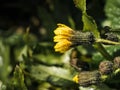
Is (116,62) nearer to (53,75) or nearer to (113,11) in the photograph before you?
(113,11)

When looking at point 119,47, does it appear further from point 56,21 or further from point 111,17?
point 56,21

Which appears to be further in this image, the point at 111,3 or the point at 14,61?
Result: the point at 14,61

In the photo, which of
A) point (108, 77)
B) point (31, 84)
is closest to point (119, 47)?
point (108, 77)

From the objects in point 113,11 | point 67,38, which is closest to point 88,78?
point 67,38

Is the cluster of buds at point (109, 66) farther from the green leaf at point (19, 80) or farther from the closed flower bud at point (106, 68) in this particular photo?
the green leaf at point (19, 80)

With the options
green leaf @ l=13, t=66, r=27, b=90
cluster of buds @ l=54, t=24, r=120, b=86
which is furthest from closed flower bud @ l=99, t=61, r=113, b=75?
green leaf @ l=13, t=66, r=27, b=90

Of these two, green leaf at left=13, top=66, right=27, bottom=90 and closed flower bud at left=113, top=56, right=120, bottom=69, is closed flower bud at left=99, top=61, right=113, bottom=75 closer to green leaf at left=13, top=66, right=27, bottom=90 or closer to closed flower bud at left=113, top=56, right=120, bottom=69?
closed flower bud at left=113, top=56, right=120, bottom=69

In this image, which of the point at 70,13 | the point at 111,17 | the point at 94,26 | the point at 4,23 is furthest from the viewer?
the point at 4,23
